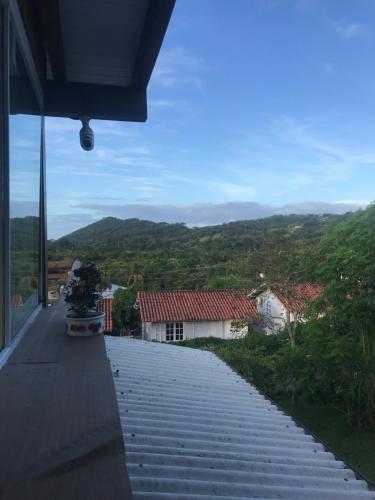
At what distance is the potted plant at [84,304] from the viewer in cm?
194

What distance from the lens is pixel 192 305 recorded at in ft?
53.2

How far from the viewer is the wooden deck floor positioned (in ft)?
2.25

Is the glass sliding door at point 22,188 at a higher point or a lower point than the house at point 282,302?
higher

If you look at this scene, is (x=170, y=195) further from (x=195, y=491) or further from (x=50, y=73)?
(x=195, y=491)

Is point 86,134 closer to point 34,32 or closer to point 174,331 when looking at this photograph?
point 34,32

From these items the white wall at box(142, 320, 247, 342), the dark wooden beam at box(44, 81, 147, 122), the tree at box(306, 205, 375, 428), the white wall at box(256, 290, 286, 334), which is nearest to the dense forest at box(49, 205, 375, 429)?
the tree at box(306, 205, 375, 428)

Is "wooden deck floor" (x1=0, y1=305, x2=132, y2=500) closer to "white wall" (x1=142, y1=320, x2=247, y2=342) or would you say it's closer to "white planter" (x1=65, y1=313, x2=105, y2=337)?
"white planter" (x1=65, y1=313, x2=105, y2=337)

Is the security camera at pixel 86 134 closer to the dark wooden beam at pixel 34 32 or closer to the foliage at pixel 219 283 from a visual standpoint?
the dark wooden beam at pixel 34 32

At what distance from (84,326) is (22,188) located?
760mm

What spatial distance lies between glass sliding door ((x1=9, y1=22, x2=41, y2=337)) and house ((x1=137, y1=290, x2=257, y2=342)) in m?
12.9

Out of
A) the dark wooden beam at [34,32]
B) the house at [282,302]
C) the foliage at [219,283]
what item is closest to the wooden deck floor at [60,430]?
the dark wooden beam at [34,32]

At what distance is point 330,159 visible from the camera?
55.2ft

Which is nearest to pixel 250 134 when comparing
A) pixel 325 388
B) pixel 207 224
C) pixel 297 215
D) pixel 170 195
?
pixel 170 195

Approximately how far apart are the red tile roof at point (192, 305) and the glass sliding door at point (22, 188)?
12.6 metres
